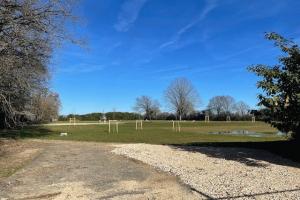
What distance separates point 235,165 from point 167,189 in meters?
3.77

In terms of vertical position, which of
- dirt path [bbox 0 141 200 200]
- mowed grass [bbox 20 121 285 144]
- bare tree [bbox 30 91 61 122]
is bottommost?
dirt path [bbox 0 141 200 200]

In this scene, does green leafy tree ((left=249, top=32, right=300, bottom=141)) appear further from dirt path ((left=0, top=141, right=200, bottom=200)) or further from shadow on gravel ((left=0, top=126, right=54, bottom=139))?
shadow on gravel ((left=0, top=126, right=54, bottom=139))

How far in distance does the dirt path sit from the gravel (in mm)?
520

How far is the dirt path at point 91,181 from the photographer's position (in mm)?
9719

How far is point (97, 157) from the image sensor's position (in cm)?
1631

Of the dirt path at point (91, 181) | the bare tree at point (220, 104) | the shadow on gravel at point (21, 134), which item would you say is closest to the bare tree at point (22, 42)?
the dirt path at point (91, 181)

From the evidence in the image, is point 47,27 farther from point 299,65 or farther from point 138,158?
point 299,65

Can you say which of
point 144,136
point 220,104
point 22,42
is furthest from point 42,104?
point 220,104

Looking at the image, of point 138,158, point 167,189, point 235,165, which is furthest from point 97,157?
point 167,189

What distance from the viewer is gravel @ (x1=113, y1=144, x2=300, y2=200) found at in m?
9.62

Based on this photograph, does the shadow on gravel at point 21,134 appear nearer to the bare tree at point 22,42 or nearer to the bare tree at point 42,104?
the bare tree at point 42,104

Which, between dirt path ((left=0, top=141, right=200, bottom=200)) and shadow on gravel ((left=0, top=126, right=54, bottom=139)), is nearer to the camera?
dirt path ((left=0, top=141, right=200, bottom=200))

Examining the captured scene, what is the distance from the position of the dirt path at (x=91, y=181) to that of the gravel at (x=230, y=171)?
20.5 inches

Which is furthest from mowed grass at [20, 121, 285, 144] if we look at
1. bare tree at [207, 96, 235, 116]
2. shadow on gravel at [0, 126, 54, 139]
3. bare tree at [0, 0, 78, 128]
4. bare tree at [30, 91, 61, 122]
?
bare tree at [207, 96, 235, 116]
